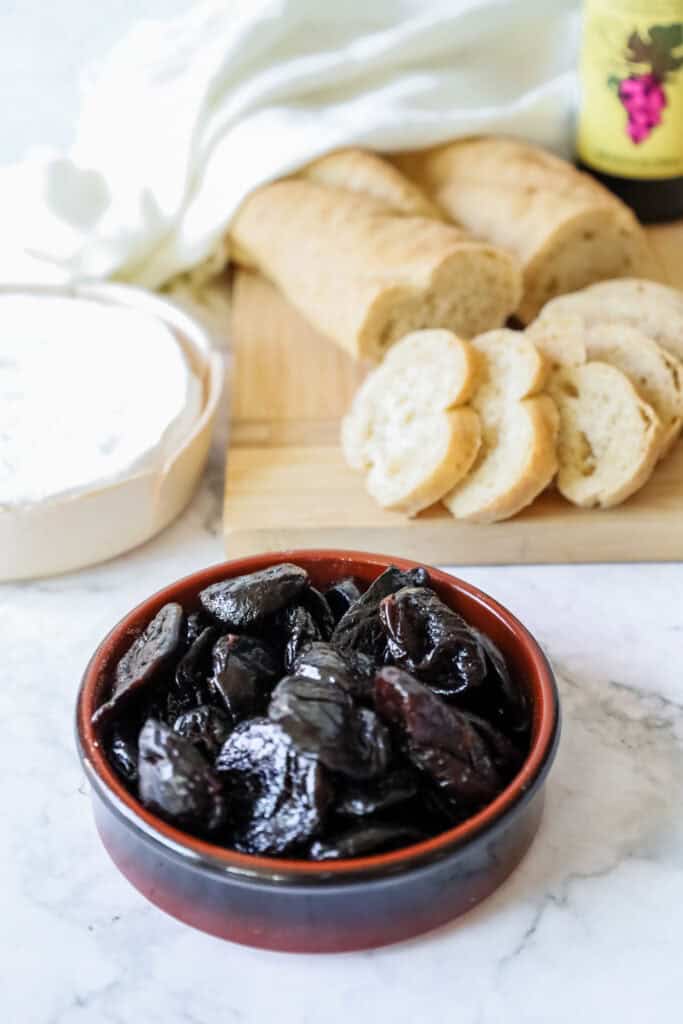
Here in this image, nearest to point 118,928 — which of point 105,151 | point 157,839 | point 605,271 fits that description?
point 157,839

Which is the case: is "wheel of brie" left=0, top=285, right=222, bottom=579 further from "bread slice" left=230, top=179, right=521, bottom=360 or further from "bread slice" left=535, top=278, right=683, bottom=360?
"bread slice" left=535, top=278, right=683, bottom=360

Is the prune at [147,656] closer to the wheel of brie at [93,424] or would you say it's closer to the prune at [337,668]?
the prune at [337,668]

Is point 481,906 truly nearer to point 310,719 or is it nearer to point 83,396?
point 310,719

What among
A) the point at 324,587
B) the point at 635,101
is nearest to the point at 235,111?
the point at 635,101

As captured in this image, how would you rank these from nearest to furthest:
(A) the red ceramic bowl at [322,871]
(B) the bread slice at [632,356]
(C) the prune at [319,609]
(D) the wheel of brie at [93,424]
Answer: (A) the red ceramic bowl at [322,871] < (C) the prune at [319,609] < (D) the wheel of brie at [93,424] < (B) the bread slice at [632,356]

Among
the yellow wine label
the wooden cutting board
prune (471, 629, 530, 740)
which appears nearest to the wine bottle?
the yellow wine label

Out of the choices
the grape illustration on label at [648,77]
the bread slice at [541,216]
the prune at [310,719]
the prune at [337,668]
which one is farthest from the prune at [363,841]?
the grape illustration on label at [648,77]
